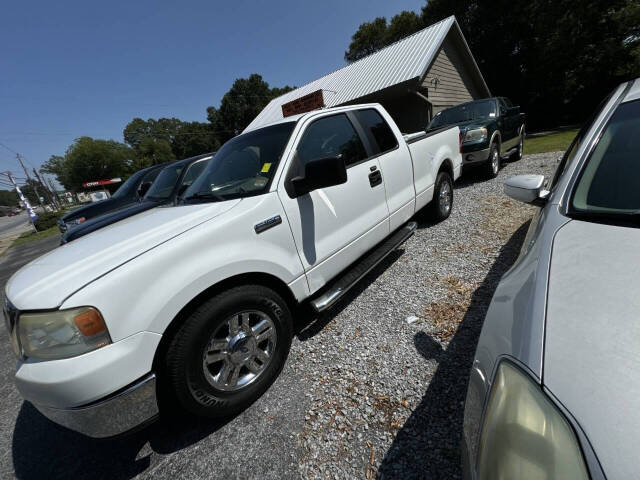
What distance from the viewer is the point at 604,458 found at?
606mm

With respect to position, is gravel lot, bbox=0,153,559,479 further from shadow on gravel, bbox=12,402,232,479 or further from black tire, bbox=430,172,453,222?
black tire, bbox=430,172,453,222

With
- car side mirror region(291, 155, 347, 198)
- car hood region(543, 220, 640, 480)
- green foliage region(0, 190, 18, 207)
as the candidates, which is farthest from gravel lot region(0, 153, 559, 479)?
green foliage region(0, 190, 18, 207)

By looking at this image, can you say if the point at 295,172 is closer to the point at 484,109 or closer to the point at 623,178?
the point at 623,178

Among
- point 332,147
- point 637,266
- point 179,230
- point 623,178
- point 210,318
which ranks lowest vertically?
point 210,318

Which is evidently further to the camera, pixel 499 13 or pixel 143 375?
pixel 499 13

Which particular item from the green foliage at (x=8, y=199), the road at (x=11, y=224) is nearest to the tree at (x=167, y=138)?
the road at (x=11, y=224)

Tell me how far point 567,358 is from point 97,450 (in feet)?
8.91

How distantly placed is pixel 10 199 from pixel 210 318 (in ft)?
527

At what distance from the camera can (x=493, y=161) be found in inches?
242

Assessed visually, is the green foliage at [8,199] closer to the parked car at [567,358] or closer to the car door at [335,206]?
the car door at [335,206]

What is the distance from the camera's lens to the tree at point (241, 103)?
4719 centimetres

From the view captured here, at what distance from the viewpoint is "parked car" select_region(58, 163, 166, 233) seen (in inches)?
248

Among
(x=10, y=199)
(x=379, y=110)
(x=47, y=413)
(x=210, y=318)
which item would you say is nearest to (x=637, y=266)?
(x=210, y=318)

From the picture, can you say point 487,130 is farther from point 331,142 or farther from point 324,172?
point 324,172
